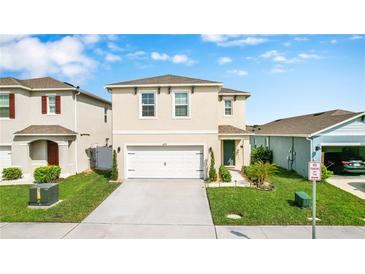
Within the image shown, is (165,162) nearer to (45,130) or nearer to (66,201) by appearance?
(66,201)

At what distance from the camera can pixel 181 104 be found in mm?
12234

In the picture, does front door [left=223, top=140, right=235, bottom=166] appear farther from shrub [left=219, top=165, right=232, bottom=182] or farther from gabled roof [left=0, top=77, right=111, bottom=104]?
gabled roof [left=0, top=77, right=111, bottom=104]

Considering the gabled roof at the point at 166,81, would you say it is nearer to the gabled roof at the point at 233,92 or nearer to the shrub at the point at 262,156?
the gabled roof at the point at 233,92

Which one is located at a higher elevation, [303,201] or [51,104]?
[51,104]

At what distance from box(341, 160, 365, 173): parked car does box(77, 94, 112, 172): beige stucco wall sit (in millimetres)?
16785

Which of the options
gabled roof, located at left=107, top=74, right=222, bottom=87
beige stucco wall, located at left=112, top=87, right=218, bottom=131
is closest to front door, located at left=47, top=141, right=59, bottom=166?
beige stucco wall, located at left=112, top=87, right=218, bottom=131

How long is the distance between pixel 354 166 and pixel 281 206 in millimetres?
8078

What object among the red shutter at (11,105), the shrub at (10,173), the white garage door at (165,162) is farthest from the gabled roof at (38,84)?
the white garage door at (165,162)

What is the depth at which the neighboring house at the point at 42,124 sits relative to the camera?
13.3 m

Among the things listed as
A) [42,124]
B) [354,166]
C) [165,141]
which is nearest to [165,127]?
[165,141]

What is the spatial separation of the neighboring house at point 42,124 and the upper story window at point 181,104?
6.74 meters

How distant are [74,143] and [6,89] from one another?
4.98 metres

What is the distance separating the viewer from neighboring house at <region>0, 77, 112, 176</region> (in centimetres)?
1326
